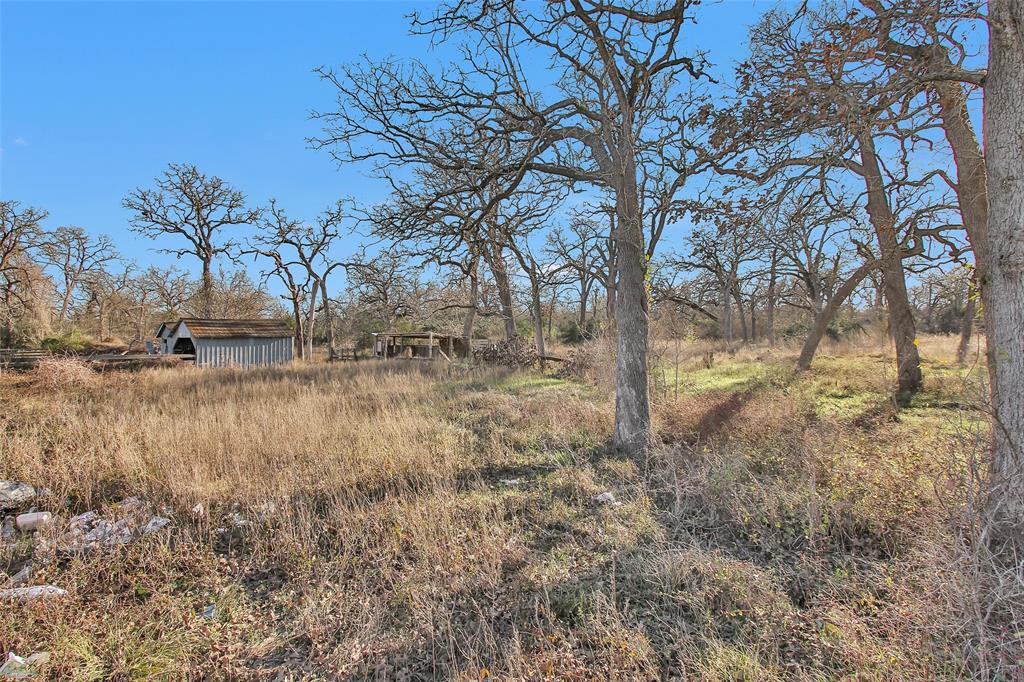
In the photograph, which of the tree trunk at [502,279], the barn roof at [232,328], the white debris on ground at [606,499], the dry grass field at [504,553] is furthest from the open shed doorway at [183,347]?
the white debris on ground at [606,499]

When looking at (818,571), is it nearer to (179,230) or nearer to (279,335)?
(279,335)

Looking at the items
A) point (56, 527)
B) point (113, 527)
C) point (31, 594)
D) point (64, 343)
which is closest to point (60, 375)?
point (56, 527)

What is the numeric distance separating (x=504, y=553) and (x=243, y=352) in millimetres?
23886

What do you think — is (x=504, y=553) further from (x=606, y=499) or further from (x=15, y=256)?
(x=15, y=256)

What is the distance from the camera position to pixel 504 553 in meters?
4.07

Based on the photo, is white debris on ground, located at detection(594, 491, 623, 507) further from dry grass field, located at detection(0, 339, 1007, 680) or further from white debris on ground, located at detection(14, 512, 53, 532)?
white debris on ground, located at detection(14, 512, 53, 532)

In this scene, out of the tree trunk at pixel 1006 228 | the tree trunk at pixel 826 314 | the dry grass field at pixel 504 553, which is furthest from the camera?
the tree trunk at pixel 826 314

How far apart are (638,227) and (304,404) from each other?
303 inches

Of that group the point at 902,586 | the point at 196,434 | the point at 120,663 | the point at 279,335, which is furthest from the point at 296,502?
the point at 279,335

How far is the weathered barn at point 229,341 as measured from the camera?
21.8m

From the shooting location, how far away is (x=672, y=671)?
9.12 feet

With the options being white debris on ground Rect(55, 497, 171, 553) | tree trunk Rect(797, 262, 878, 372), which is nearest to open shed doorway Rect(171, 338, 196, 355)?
white debris on ground Rect(55, 497, 171, 553)

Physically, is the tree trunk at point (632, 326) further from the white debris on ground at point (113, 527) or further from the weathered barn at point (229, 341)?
the weathered barn at point (229, 341)

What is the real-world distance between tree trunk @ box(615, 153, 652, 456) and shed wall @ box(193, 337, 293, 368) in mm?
19723
